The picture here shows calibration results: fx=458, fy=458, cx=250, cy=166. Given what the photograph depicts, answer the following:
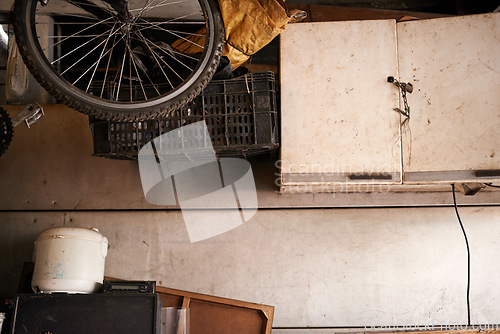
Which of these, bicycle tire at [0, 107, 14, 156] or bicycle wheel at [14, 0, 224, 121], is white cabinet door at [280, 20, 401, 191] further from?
bicycle tire at [0, 107, 14, 156]

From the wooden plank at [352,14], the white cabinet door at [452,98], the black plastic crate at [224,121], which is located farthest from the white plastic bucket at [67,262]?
the wooden plank at [352,14]

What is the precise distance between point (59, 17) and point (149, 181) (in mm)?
898

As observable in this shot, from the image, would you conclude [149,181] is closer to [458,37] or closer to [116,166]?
[116,166]

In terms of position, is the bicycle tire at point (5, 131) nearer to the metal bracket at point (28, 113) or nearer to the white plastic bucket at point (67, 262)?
the metal bracket at point (28, 113)

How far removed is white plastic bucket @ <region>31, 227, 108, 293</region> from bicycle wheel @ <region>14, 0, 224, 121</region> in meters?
0.55

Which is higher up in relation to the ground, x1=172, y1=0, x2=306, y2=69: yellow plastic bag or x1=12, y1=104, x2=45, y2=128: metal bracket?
x1=172, y1=0, x2=306, y2=69: yellow plastic bag

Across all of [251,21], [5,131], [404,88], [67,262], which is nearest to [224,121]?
[251,21]

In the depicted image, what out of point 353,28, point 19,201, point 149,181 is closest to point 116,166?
point 149,181

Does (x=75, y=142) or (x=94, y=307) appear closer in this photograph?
(x=94, y=307)

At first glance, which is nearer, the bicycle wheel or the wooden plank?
the bicycle wheel

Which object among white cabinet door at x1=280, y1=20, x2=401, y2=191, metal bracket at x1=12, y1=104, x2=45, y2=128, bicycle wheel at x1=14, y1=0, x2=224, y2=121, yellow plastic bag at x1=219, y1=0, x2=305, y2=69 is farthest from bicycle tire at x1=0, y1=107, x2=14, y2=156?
white cabinet door at x1=280, y1=20, x2=401, y2=191

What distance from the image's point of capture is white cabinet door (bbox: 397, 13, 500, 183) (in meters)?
1.71

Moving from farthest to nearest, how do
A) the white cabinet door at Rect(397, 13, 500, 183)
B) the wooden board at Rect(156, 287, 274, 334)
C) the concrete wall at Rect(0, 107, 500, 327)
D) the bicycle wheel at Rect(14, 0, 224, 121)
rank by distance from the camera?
the concrete wall at Rect(0, 107, 500, 327), the wooden board at Rect(156, 287, 274, 334), the white cabinet door at Rect(397, 13, 500, 183), the bicycle wheel at Rect(14, 0, 224, 121)

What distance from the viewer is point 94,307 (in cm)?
166
